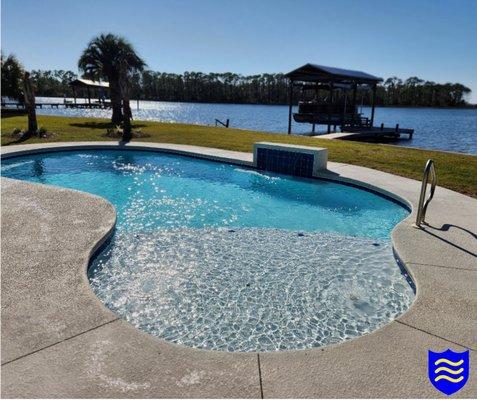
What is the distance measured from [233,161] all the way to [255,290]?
28.6ft

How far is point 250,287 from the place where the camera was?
4.95 m

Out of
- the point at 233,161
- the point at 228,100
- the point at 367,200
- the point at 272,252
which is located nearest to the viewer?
the point at 272,252

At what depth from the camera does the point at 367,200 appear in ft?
30.7

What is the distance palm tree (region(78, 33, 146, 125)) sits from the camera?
25.6 meters

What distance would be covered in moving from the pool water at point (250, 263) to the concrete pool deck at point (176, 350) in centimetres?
53

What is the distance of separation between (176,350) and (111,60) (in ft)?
88.2

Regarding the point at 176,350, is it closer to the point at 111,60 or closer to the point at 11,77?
the point at 111,60

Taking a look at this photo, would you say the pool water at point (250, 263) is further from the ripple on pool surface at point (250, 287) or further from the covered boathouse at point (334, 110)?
the covered boathouse at point (334, 110)

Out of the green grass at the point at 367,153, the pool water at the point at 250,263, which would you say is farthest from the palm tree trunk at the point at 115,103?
the pool water at the point at 250,263

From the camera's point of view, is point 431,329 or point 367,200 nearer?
point 431,329

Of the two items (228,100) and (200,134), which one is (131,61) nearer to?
(200,134)

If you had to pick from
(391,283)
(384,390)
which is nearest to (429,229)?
(391,283)

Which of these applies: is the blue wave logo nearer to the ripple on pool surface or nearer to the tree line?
the ripple on pool surface

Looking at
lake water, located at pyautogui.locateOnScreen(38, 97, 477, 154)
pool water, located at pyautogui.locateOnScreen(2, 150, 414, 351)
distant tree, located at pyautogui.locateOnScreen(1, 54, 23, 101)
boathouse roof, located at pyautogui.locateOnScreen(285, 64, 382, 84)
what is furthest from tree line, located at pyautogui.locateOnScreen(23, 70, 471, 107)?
pool water, located at pyautogui.locateOnScreen(2, 150, 414, 351)
